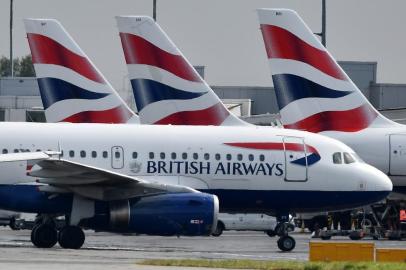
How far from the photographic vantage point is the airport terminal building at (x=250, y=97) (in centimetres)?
8412

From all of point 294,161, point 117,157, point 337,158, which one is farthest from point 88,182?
point 337,158

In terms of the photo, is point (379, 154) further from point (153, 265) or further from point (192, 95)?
point (153, 265)

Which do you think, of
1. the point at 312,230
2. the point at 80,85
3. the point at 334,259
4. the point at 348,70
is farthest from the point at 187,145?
the point at 348,70

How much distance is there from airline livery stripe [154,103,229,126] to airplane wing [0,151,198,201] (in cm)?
1097

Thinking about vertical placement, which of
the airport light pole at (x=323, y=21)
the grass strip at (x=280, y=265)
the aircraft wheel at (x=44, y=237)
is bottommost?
the grass strip at (x=280, y=265)

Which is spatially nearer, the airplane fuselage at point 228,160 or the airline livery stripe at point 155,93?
the airplane fuselage at point 228,160

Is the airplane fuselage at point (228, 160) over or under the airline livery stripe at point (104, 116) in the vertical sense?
under

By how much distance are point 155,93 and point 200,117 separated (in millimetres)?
1875

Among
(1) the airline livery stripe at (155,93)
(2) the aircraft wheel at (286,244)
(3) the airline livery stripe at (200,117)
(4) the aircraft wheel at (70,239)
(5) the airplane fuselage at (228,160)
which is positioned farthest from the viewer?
(1) the airline livery stripe at (155,93)

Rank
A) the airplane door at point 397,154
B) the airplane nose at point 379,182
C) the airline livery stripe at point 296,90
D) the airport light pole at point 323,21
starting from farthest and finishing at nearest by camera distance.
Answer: the airport light pole at point 323,21, the airline livery stripe at point 296,90, the airplane door at point 397,154, the airplane nose at point 379,182

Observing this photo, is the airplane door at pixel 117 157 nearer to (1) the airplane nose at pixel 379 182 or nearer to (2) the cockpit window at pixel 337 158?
(2) the cockpit window at pixel 337 158

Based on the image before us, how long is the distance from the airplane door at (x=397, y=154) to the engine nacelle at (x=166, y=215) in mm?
12176

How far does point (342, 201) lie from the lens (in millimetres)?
46188

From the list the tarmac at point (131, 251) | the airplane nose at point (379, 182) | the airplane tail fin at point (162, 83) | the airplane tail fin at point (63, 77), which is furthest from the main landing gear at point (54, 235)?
the airplane tail fin at point (63, 77)
